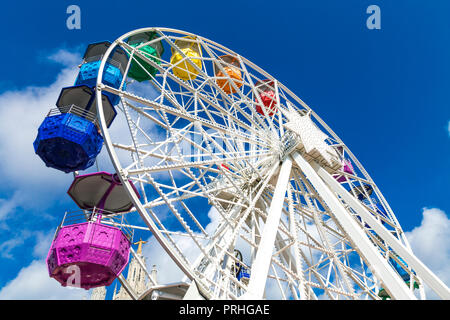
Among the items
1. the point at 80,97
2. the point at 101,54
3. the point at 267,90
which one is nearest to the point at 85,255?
the point at 80,97

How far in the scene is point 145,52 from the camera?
11617 millimetres

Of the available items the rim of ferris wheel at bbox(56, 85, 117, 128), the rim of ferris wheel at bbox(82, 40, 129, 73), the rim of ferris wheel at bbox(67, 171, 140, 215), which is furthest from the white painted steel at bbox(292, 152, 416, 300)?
the rim of ferris wheel at bbox(82, 40, 129, 73)

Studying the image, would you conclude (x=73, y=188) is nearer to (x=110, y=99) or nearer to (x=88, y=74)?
(x=110, y=99)

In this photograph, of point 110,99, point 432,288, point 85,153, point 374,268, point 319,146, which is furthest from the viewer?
point 319,146

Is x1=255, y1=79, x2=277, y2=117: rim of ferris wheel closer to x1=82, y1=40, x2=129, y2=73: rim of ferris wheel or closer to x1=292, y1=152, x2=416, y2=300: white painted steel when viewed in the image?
x1=292, y1=152, x2=416, y2=300: white painted steel

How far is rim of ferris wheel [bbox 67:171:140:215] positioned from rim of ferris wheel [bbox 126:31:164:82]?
12.2 feet

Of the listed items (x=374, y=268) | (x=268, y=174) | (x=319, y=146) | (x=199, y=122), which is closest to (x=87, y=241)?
(x=199, y=122)

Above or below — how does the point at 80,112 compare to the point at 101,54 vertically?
below

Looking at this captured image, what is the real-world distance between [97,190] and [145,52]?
16.3 ft

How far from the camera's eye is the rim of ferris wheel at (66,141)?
9.24 metres

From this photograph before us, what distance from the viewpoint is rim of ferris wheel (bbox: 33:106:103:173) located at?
9242 millimetres

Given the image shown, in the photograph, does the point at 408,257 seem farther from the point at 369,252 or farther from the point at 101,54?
the point at 101,54

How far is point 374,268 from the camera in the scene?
23.6 feet

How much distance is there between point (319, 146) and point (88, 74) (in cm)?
816
